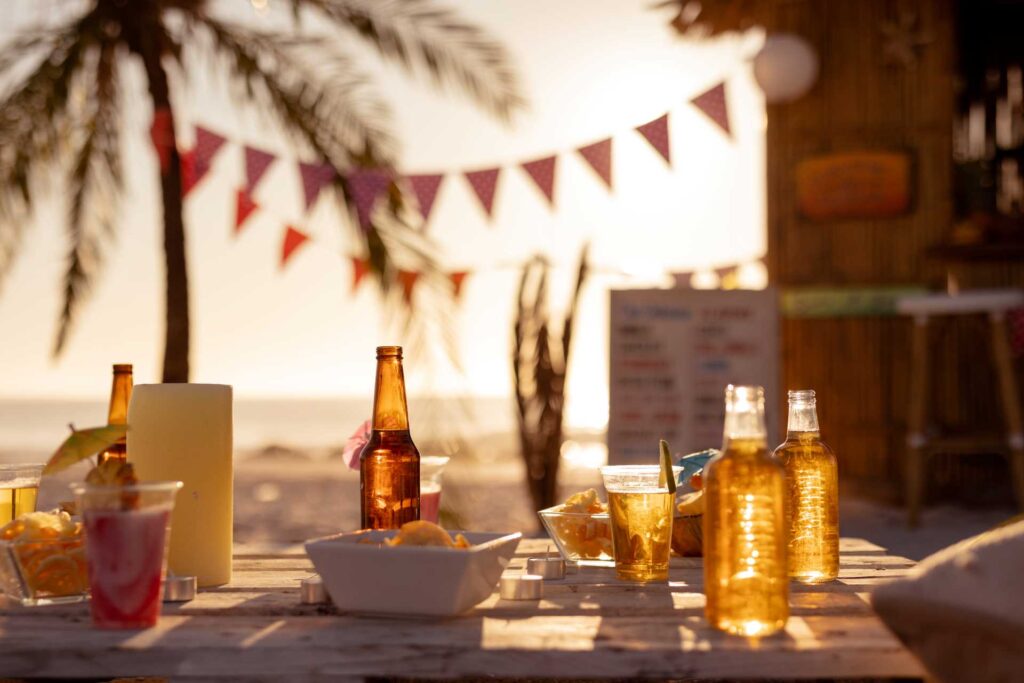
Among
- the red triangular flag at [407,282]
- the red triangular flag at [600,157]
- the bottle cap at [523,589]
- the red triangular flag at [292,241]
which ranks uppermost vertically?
the red triangular flag at [600,157]

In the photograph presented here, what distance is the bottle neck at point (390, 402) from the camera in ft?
5.53

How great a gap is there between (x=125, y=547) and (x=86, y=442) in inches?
9.1

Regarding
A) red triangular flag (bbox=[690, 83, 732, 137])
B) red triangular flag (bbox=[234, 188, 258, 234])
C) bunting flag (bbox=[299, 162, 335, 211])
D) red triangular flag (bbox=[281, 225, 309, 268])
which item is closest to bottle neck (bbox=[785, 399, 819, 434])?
red triangular flag (bbox=[690, 83, 732, 137])

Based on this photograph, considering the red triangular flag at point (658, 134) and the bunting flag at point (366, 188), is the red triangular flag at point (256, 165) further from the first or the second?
the red triangular flag at point (658, 134)

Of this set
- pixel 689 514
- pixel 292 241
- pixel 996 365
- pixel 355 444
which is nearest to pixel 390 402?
pixel 355 444

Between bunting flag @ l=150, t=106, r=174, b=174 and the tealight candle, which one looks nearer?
the tealight candle

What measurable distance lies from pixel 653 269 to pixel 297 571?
6095 mm

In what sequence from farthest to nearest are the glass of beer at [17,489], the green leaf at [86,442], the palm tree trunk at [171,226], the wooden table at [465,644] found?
the palm tree trunk at [171,226] < the glass of beer at [17,489] < the green leaf at [86,442] < the wooden table at [465,644]

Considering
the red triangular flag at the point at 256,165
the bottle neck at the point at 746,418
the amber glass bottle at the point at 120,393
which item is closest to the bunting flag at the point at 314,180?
the red triangular flag at the point at 256,165

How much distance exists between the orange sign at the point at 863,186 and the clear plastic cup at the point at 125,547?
7385mm

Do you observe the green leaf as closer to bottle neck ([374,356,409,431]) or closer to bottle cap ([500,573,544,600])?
bottle neck ([374,356,409,431])

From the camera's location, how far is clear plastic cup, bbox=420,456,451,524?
80.3 inches

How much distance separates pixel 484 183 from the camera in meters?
5.91

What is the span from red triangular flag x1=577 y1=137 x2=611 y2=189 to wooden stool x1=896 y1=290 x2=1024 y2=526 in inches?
82.1
